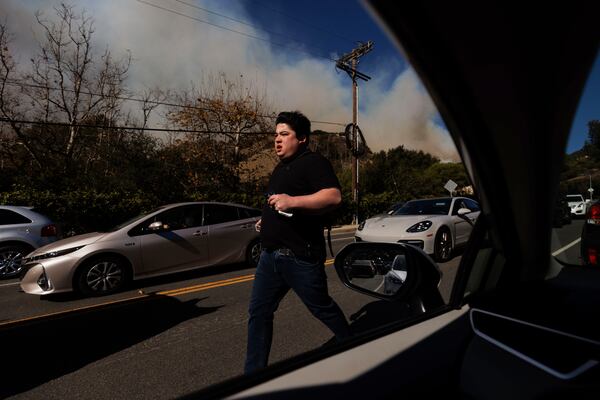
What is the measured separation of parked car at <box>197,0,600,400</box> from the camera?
0.66 meters

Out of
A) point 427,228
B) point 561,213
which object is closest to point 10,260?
point 427,228

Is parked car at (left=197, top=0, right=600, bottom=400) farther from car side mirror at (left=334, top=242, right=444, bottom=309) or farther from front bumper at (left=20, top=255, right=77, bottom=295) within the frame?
front bumper at (left=20, top=255, right=77, bottom=295)

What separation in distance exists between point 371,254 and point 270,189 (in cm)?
86

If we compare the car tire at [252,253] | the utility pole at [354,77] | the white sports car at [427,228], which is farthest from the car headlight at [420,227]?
the utility pole at [354,77]

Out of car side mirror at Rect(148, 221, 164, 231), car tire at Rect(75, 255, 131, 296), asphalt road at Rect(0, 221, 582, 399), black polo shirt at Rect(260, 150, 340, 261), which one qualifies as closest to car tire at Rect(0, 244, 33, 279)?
asphalt road at Rect(0, 221, 582, 399)

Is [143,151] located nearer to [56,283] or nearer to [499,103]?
[56,283]

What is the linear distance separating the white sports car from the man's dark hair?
508cm

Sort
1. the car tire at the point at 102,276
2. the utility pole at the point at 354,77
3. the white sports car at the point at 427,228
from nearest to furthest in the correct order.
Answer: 1. the car tire at the point at 102,276
2. the white sports car at the point at 427,228
3. the utility pole at the point at 354,77

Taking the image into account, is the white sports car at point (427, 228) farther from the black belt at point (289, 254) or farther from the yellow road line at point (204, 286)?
the black belt at point (289, 254)

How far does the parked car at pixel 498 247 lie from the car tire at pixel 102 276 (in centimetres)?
573

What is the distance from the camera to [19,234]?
7.95 metres

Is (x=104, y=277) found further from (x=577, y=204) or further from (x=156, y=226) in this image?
(x=577, y=204)

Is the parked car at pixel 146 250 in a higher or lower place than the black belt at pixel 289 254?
lower

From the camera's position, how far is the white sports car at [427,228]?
7.35 meters
